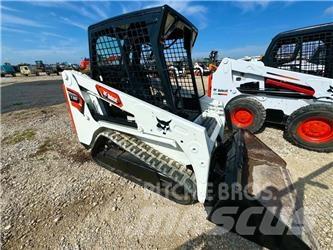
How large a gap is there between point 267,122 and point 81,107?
11.9ft

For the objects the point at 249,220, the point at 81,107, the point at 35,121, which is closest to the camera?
the point at 249,220

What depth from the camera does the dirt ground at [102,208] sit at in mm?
1969

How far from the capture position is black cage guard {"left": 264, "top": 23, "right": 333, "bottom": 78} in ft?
12.1

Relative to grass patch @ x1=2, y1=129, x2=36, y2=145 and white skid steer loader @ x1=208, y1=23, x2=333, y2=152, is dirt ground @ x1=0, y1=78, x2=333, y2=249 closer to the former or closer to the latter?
white skid steer loader @ x1=208, y1=23, x2=333, y2=152

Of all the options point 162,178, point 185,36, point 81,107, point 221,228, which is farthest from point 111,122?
point 221,228

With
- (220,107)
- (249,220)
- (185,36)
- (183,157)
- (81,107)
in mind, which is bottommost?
(249,220)

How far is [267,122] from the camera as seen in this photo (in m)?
4.52

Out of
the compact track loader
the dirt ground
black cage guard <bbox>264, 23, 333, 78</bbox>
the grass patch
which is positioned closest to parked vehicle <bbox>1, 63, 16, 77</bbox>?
the grass patch

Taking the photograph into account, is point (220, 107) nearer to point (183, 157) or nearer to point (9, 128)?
point (183, 157)

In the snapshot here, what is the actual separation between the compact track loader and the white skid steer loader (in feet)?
3.84

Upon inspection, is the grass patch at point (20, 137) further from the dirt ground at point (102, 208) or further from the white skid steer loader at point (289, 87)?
the white skid steer loader at point (289, 87)

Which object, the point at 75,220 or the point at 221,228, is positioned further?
the point at 75,220

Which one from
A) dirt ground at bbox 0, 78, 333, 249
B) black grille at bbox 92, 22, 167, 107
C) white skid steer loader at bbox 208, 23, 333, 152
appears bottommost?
dirt ground at bbox 0, 78, 333, 249

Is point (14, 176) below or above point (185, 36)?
below
